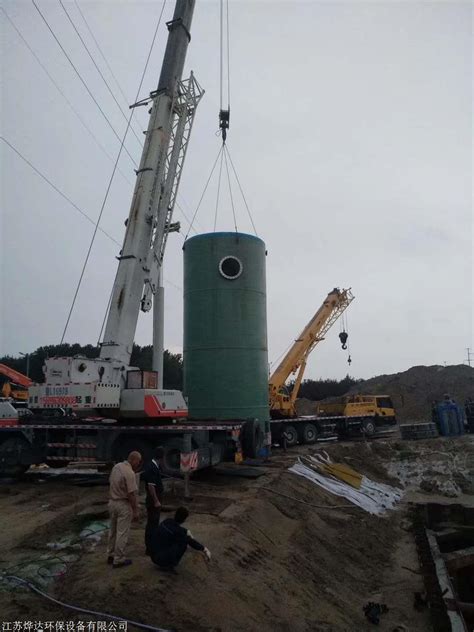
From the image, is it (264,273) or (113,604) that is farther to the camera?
(264,273)

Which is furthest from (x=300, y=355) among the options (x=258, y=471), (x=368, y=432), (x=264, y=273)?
(x=258, y=471)

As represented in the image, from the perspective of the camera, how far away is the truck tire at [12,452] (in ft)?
45.4

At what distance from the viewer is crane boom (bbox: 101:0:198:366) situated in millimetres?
12914

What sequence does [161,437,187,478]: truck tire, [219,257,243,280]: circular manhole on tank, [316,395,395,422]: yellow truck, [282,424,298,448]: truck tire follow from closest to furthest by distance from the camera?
1. [161,437,187,478]: truck tire
2. [219,257,243,280]: circular manhole on tank
3. [282,424,298,448]: truck tire
4. [316,395,395,422]: yellow truck

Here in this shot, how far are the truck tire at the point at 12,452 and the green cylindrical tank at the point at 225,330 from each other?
5.04 m

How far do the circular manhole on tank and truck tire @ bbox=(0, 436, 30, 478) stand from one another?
7.78 m

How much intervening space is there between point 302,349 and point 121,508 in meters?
21.2

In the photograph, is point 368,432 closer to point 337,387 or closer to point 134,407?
point 134,407

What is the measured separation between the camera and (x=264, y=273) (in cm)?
1672

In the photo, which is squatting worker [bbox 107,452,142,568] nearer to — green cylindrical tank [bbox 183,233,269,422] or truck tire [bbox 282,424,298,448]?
green cylindrical tank [bbox 183,233,269,422]

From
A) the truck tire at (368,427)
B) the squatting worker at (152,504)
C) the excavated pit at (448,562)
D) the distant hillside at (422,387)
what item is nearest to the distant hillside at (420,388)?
the distant hillside at (422,387)

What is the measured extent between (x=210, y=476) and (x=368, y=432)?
1894 centimetres

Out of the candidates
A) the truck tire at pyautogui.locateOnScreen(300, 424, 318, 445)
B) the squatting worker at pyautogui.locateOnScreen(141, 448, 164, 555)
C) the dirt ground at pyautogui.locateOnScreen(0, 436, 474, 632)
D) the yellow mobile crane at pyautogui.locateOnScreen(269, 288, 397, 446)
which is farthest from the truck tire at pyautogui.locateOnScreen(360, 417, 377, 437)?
the squatting worker at pyautogui.locateOnScreen(141, 448, 164, 555)

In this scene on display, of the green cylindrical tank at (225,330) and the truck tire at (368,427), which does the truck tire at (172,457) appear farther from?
the truck tire at (368,427)
